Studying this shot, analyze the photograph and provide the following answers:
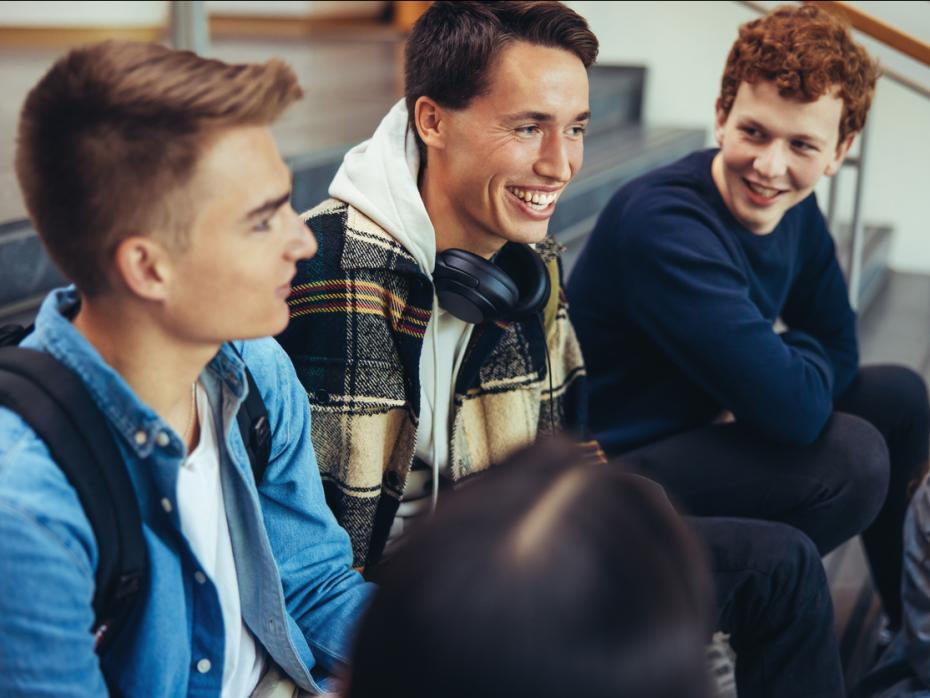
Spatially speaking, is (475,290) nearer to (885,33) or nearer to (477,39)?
(477,39)

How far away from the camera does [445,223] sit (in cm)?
171

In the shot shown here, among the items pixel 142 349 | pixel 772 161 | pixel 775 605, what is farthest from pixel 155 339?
pixel 772 161

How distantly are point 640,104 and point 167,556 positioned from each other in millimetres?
4434

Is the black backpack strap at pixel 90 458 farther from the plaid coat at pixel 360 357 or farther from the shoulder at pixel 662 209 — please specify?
the shoulder at pixel 662 209

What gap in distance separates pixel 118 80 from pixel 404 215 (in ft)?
2.28

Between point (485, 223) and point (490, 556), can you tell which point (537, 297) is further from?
point (490, 556)

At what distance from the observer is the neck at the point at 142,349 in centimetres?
105

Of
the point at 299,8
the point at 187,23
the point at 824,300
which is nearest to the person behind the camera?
the point at 824,300

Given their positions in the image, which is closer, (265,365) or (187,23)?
(265,365)

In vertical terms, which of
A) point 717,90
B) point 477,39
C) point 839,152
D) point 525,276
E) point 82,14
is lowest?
point 717,90

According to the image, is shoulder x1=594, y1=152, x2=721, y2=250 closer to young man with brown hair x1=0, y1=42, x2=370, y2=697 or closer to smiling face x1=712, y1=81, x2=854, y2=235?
smiling face x1=712, y1=81, x2=854, y2=235

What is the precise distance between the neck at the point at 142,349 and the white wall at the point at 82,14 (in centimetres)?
385

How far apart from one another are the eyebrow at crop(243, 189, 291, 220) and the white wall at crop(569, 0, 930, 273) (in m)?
3.45

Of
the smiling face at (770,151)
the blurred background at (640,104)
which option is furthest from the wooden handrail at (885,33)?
the smiling face at (770,151)
